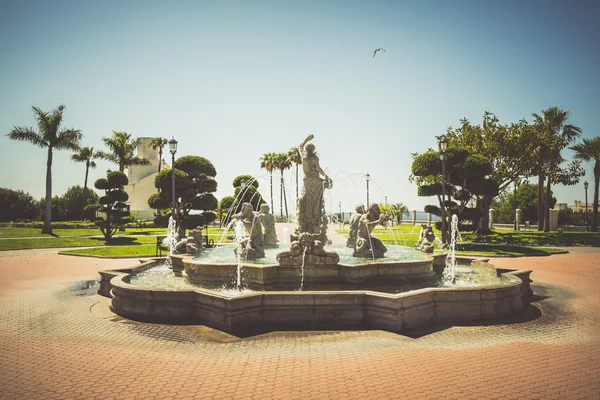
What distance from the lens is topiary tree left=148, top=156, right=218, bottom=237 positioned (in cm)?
2898

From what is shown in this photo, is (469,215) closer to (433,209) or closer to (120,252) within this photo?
(433,209)

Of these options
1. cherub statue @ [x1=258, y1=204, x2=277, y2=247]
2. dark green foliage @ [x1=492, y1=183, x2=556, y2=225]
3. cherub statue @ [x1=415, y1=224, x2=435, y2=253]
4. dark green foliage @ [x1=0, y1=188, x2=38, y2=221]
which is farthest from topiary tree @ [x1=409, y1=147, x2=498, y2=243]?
dark green foliage @ [x1=0, y1=188, x2=38, y2=221]

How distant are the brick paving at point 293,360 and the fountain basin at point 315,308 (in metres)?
0.35

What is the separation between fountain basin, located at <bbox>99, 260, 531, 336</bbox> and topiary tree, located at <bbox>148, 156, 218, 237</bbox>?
70.2 feet

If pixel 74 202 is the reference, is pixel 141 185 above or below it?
above

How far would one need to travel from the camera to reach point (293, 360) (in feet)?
18.9

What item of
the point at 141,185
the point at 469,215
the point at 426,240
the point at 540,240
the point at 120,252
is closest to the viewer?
the point at 426,240

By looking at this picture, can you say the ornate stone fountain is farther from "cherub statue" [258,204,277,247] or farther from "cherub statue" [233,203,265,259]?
"cherub statue" [258,204,277,247]

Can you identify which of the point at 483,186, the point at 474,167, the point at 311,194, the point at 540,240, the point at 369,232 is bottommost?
the point at 540,240

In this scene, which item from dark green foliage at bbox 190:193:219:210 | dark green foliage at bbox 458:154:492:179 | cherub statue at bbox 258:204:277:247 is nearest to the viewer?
cherub statue at bbox 258:204:277:247

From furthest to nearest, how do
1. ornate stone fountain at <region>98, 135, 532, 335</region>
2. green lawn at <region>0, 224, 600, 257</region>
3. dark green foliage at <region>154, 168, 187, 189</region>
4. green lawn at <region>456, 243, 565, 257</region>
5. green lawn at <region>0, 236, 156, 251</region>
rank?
dark green foliage at <region>154, 168, 187, 189</region>, green lawn at <region>0, 236, 156, 251</region>, green lawn at <region>0, 224, 600, 257</region>, green lawn at <region>456, 243, 565, 257</region>, ornate stone fountain at <region>98, 135, 532, 335</region>

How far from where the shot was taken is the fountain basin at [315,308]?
7277 mm

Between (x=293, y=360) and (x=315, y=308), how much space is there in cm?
187

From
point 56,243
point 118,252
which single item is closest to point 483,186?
point 118,252
